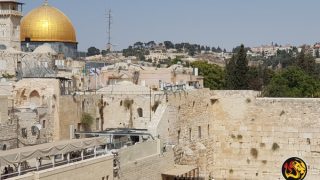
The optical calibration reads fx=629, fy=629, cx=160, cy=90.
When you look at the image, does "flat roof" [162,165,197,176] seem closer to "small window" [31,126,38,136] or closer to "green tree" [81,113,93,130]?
"green tree" [81,113,93,130]

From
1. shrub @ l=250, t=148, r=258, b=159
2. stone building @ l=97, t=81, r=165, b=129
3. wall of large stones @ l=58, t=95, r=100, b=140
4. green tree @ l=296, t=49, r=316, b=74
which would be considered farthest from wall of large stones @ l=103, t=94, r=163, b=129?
green tree @ l=296, t=49, r=316, b=74

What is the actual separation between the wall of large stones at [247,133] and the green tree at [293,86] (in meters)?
11.4

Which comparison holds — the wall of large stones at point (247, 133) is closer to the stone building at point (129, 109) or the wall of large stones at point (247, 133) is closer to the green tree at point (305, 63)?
the stone building at point (129, 109)

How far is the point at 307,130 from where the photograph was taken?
24469mm

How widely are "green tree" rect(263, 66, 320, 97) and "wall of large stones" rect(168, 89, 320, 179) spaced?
1144cm

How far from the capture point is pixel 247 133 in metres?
25.4

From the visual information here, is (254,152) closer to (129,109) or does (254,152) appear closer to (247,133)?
(247,133)

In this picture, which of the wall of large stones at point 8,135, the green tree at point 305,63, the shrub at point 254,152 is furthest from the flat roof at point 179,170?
the green tree at point 305,63

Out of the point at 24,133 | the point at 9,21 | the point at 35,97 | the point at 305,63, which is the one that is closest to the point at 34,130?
the point at 24,133

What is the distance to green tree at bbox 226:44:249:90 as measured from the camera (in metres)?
40.5

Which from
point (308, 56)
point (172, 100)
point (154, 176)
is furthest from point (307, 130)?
Answer: point (308, 56)

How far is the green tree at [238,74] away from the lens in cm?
4050

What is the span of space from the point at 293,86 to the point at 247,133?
13.9 meters

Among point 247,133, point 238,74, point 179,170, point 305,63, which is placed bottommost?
point 179,170
